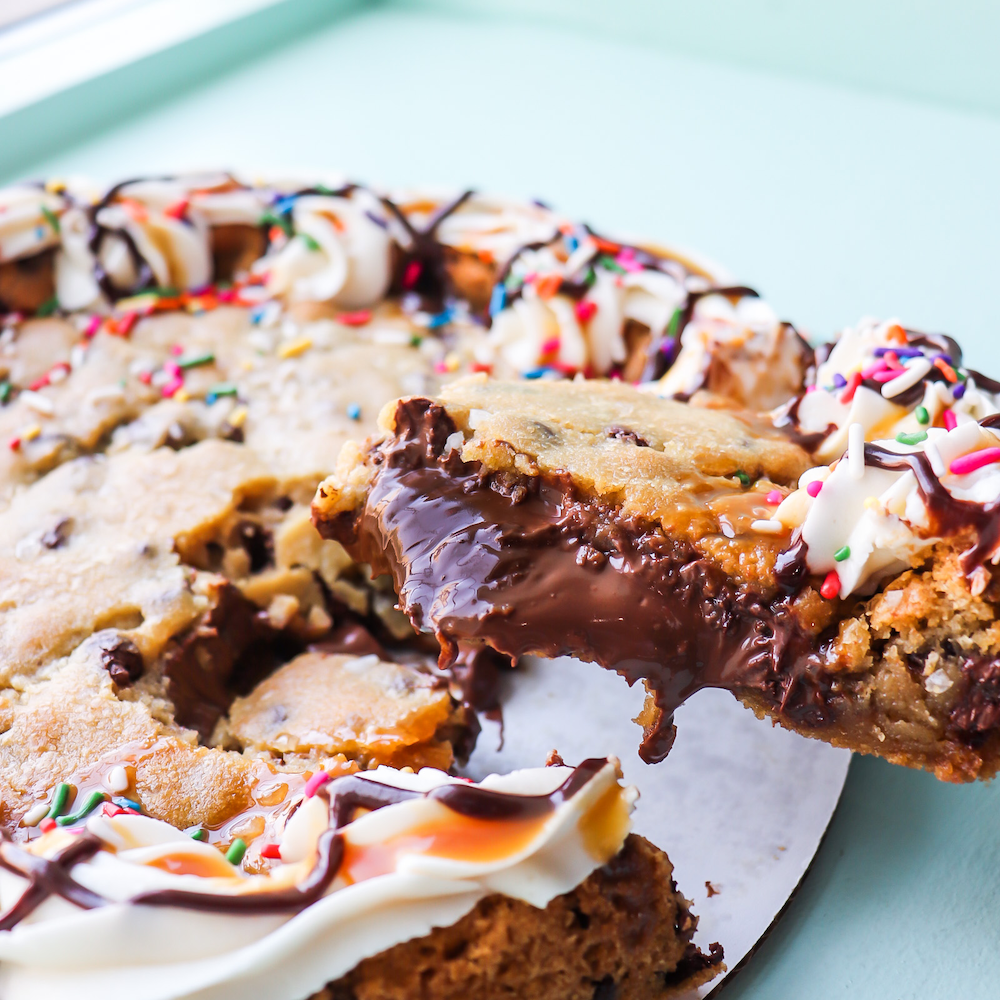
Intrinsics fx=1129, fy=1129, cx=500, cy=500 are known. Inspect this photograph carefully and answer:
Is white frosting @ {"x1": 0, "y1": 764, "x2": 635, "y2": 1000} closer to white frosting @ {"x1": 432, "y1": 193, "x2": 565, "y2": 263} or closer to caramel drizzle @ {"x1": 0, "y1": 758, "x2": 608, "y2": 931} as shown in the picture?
caramel drizzle @ {"x1": 0, "y1": 758, "x2": 608, "y2": 931}

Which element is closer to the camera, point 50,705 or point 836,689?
point 836,689

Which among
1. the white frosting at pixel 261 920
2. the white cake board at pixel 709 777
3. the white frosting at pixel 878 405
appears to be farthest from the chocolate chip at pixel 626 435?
the white frosting at pixel 261 920

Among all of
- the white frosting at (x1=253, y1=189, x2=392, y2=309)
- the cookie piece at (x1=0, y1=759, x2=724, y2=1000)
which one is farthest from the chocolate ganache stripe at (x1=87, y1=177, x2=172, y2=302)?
the cookie piece at (x1=0, y1=759, x2=724, y2=1000)

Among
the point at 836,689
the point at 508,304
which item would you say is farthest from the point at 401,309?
the point at 836,689

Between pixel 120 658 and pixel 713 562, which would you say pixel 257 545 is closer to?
pixel 120 658

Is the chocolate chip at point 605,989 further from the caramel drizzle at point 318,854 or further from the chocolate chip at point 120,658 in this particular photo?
the chocolate chip at point 120,658

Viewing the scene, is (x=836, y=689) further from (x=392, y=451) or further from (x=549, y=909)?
(x=392, y=451)
